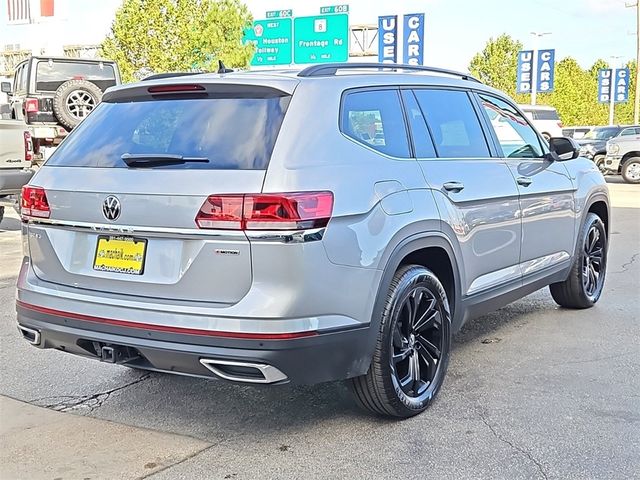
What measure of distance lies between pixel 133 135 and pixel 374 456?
192 centimetres

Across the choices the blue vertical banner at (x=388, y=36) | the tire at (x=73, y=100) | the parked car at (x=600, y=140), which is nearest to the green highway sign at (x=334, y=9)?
the blue vertical banner at (x=388, y=36)

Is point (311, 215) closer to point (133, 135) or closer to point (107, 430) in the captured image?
point (133, 135)

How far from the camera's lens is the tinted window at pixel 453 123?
14.2 feet

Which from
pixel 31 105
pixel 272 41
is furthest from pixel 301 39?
pixel 31 105

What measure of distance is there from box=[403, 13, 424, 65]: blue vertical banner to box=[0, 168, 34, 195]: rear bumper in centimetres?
1480

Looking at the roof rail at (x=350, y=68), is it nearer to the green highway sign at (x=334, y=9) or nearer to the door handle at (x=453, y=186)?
the door handle at (x=453, y=186)

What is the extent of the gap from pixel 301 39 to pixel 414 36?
4.31 m

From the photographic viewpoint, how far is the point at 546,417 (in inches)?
153

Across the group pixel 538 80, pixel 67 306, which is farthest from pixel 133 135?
pixel 538 80

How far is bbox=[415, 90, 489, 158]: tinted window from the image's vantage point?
4.33 metres

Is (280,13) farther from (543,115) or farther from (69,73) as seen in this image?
(69,73)

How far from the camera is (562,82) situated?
181ft

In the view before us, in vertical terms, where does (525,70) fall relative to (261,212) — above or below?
above

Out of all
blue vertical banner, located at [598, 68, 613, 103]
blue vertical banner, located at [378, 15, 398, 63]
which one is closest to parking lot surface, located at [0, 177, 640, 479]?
blue vertical banner, located at [378, 15, 398, 63]
